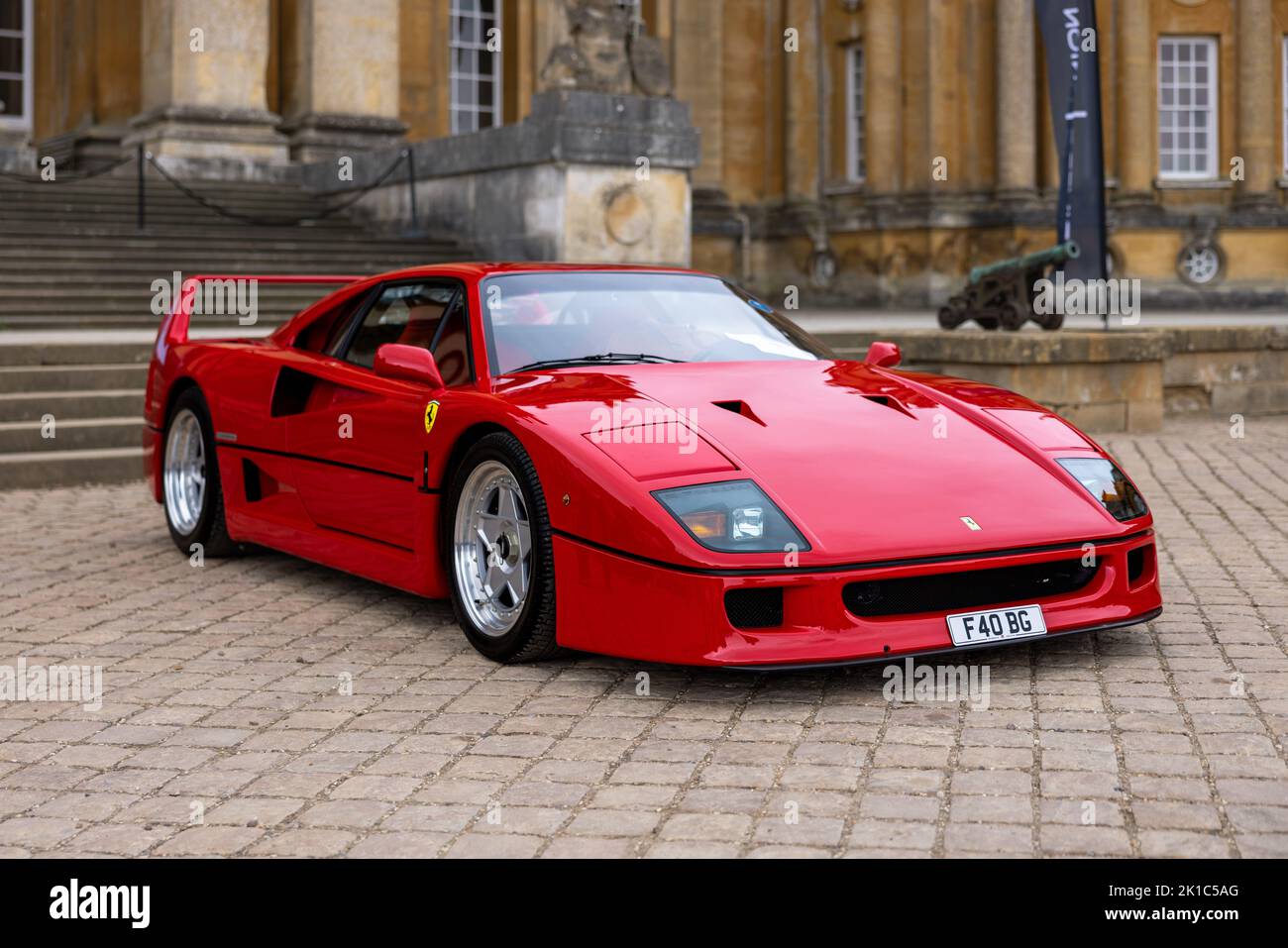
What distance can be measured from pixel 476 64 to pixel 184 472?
75.9 feet

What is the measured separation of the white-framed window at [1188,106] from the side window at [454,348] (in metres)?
27.7

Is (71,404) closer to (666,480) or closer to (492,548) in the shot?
(492,548)

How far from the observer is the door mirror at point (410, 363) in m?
5.73

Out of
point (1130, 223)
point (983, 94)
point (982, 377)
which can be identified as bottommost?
point (982, 377)

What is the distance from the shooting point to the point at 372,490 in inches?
238

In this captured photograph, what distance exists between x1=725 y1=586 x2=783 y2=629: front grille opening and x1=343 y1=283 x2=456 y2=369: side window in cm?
196

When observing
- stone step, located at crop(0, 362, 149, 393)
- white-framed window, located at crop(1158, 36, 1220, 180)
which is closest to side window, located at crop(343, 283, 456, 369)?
stone step, located at crop(0, 362, 149, 393)

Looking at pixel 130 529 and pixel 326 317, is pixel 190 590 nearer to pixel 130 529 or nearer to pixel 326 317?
pixel 326 317

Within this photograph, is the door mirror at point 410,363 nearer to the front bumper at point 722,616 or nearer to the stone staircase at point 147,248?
the front bumper at point 722,616

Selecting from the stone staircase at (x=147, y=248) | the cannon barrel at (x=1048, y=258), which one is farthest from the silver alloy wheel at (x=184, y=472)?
the cannon barrel at (x=1048, y=258)

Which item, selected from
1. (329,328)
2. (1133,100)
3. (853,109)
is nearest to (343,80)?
(853,109)

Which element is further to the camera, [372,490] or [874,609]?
[372,490]

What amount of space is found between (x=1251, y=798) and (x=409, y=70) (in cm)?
2625
